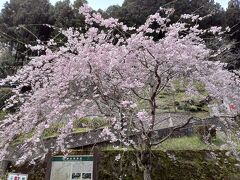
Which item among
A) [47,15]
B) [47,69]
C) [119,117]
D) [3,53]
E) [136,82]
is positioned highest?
[47,15]

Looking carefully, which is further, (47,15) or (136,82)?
(47,15)

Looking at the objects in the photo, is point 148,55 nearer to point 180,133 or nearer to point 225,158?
point 225,158

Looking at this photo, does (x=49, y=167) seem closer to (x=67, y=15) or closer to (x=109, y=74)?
(x=109, y=74)

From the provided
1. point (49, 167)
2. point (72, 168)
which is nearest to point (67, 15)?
point (49, 167)

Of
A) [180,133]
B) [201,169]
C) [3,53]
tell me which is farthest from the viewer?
[3,53]

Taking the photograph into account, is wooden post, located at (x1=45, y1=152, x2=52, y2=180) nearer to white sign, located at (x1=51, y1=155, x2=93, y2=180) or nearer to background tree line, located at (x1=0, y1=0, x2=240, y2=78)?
white sign, located at (x1=51, y1=155, x2=93, y2=180)

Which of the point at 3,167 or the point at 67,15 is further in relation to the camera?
the point at 67,15

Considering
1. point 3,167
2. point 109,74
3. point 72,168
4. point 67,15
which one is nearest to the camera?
point 72,168

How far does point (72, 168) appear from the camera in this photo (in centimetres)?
486

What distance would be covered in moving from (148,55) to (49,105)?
5.69ft

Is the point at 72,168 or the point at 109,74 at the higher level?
the point at 109,74

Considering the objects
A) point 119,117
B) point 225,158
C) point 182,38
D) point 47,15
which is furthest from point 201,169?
point 47,15

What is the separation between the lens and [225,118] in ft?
17.7

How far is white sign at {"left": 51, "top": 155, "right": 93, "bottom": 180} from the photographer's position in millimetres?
4801
